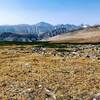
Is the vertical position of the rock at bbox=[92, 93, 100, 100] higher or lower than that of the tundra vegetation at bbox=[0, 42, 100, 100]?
lower

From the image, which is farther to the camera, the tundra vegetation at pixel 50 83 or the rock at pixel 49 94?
the tundra vegetation at pixel 50 83

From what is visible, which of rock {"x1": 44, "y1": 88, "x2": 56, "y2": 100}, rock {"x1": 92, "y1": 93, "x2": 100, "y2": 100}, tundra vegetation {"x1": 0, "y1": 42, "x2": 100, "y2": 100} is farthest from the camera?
tundra vegetation {"x1": 0, "y1": 42, "x2": 100, "y2": 100}

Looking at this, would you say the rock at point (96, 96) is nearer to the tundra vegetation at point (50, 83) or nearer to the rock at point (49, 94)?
the tundra vegetation at point (50, 83)

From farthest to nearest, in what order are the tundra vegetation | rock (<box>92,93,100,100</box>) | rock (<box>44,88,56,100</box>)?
the tundra vegetation, rock (<box>44,88,56,100</box>), rock (<box>92,93,100,100</box>)

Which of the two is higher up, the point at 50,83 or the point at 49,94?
the point at 50,83

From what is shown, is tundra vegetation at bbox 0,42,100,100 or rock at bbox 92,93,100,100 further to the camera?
tundra vegetation at bbox 0,42,100,100

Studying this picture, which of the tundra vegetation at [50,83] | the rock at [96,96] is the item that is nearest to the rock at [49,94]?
the tundra vegetation at [50,83]

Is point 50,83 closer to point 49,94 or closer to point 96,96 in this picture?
point 49,94

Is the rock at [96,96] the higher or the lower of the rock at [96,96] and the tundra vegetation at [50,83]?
the lower

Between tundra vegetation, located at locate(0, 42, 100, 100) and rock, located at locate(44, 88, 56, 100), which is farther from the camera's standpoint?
tundra vegetation, located at locate(0, 42, 100, 100)

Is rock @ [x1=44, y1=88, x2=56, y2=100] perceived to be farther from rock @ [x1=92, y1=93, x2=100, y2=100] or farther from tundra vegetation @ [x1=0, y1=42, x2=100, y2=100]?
rock @ [x1=92, y1=93, x2=100, y2=100]

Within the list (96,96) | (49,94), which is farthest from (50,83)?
(96,96)

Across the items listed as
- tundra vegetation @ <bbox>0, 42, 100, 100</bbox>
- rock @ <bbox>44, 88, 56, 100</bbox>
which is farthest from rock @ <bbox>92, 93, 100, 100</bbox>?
rock @ <bbox>44, 88, 56, 100</bbox>

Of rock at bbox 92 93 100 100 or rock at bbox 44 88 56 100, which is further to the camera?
rock at bbox 44 88 56 100
